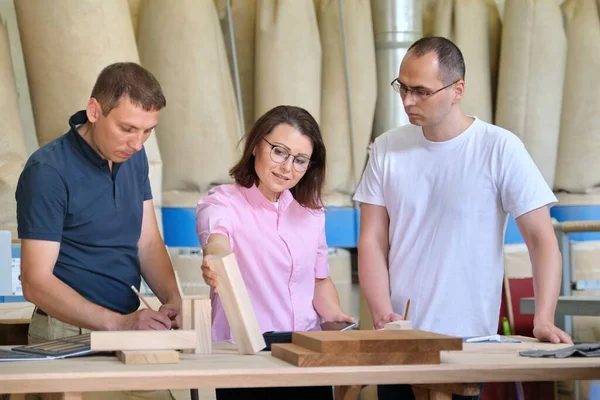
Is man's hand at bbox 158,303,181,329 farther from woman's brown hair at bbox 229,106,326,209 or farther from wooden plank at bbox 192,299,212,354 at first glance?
woman's brown hair at bbox 229,106,326,209

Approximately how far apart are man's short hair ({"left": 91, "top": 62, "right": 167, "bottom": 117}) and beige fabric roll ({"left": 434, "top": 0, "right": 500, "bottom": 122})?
2657mm

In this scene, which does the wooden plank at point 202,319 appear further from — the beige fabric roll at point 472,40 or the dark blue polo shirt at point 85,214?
the beige fabric roll at point 472,40

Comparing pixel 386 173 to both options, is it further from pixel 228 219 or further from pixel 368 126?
pixel 368 126

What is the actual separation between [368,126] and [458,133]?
199cm

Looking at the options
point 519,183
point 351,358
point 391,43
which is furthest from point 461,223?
point 391,43

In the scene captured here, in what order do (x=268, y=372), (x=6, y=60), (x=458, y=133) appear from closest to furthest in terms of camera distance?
(x=268, y=372), (x=458, y=133), (x=6, y=60)

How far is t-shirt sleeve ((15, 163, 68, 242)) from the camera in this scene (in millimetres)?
2438

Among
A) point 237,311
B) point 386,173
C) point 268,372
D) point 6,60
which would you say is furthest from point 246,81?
point 268,372

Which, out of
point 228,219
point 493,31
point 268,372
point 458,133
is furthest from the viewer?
point 493,31

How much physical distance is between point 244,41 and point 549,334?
2593 millimetres

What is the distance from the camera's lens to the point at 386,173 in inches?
115

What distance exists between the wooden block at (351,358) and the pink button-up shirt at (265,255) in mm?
503

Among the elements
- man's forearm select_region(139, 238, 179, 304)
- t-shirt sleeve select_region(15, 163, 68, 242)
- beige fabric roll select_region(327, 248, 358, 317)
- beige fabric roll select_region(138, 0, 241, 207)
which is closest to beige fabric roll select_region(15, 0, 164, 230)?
beige fabric roll select_region(138, 0, 241, 207)

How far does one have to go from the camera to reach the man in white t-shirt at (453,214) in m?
2.75
